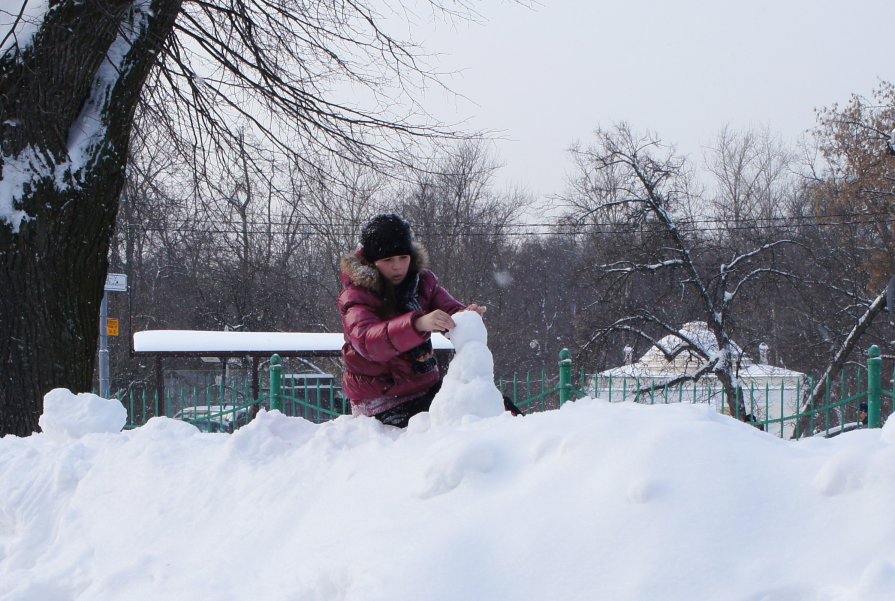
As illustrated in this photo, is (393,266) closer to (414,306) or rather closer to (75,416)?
(414,306)

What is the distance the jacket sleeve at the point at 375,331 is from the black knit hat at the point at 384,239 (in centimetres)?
24

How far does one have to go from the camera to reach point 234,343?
12836 mm

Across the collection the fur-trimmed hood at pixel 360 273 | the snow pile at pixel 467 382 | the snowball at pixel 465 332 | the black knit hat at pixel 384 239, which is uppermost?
the black knit hat at pixel 384 239

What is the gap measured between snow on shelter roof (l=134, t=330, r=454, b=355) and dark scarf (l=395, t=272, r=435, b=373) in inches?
298

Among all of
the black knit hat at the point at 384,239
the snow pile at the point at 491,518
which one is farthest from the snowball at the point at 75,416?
the black knit hat at the point at 384,239

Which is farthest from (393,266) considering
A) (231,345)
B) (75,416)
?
(231,345)

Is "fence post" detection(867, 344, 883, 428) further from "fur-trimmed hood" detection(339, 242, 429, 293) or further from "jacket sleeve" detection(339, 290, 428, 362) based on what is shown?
"jacket sleeve" detection(339, 290, 428, 362)

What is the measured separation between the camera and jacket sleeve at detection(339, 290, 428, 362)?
326 cm

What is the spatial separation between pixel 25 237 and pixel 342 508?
4283 mm

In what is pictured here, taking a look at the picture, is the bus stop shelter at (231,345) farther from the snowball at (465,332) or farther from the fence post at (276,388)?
the snowball at (465,332)

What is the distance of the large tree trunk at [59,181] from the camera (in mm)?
5711

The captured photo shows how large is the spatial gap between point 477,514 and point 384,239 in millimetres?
1826

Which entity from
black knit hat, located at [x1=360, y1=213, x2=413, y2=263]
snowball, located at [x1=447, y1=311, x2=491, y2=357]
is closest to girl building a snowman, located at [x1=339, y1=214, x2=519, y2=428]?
black knit hat, located at [x1=360, y1=213, x2=413, y2=263]

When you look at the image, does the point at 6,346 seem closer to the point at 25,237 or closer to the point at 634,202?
the point at 25,237
